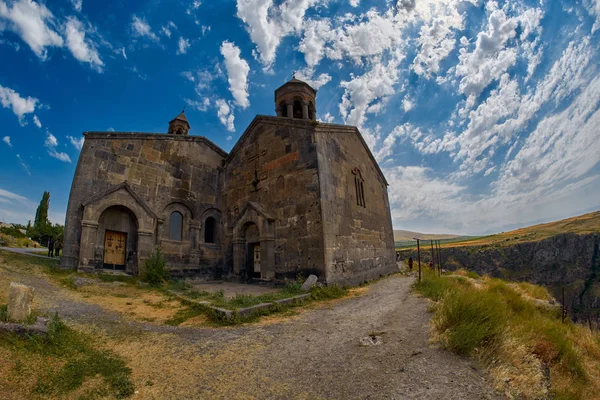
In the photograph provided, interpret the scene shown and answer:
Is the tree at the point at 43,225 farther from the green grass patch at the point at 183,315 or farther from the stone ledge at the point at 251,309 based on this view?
the stone ledge at the point at 251,309

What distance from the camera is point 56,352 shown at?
364 cm

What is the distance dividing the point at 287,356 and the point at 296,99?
46.9 feet

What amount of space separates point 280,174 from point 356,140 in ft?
17.2

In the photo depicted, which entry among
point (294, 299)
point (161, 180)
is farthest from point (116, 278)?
point (294, 299)

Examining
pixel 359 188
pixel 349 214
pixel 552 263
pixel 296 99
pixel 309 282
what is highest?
pixel 296 99

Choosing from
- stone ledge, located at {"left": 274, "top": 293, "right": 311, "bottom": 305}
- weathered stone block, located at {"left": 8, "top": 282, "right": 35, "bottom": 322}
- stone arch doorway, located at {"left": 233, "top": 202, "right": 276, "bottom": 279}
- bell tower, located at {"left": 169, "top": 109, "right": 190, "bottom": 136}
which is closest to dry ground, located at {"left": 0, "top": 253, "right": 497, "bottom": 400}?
stone ledge, located at {"left": 274, "top": 293, "right": 311, "bottom": 305}

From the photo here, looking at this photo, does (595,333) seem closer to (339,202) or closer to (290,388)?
(339,202)

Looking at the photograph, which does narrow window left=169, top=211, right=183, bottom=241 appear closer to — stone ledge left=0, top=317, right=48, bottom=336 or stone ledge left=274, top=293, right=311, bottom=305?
stone ledge left=274, top=293, right=311, bottom=305

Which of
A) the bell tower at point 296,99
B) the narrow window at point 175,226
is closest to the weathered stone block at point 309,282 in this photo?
the narrow window at point 175,226

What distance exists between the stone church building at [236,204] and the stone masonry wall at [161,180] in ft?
0.15

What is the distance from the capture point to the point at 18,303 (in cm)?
410

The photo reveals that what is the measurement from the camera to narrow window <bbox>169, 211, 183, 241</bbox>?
42.8 ft

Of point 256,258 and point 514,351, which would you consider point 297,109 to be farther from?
point 514,351

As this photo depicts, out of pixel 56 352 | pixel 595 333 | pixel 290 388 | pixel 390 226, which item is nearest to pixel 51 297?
pixel 56 352
